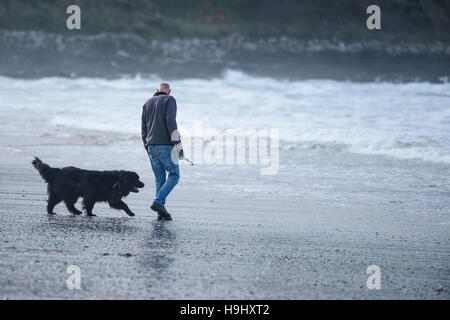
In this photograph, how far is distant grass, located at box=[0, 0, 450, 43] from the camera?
7338 cm

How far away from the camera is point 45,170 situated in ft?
28.2

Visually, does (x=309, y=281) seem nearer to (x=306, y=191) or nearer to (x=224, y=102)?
(x=306, y=191)

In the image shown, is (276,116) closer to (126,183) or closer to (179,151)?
(126,183)

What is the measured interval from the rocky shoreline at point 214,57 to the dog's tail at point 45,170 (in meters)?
45.5

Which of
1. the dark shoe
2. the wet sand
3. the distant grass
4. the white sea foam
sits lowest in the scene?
the wet sand

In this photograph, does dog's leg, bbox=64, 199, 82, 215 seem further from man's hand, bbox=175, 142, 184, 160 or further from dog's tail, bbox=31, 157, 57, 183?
man's hand, bbox=175, 142, 184, 160

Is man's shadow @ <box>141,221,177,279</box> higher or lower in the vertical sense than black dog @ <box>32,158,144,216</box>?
lower

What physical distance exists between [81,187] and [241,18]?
76.6 meters

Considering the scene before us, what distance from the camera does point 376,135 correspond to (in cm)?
1762

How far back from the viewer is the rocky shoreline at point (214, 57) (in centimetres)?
5944

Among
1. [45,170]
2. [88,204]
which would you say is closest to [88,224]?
[88,204]

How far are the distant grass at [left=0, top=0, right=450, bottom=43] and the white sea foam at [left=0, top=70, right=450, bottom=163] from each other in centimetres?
3960

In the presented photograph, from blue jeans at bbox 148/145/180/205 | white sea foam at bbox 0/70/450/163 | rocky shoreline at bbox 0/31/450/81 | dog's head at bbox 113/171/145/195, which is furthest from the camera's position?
rocky shoreline at bbox 0/31/450/81

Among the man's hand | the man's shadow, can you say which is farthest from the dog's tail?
the man's hand
